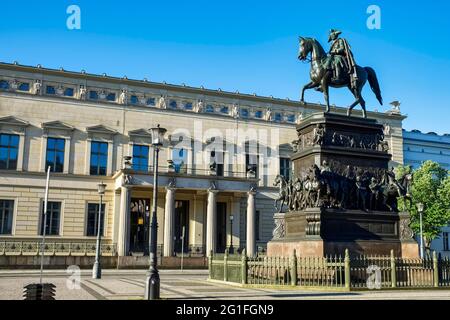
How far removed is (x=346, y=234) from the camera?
20.2 m

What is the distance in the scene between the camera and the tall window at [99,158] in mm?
53375

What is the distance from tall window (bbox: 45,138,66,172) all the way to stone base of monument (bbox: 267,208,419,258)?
1427 inches

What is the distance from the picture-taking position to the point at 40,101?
2045 inches

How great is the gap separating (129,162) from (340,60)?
29.9 metres

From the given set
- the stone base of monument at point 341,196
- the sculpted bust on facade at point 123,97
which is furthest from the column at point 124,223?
the stone base of monument at point 341,196

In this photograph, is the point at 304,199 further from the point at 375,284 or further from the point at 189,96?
the point at 189,96

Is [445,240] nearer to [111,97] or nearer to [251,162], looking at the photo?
[251,162]

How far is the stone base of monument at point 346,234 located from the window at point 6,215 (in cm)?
3610

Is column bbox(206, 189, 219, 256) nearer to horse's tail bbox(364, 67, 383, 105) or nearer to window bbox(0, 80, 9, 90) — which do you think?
window bbox(0, 80, 9, 90)

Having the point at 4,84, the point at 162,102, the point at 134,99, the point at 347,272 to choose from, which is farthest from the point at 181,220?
the point at 347,272

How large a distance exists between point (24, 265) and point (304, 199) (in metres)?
30.1

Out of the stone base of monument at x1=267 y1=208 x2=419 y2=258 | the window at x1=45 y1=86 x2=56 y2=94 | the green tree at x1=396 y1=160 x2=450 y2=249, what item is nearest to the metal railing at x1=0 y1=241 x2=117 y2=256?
Result: the window at x1=45 y1=86 x2=56 y2=94

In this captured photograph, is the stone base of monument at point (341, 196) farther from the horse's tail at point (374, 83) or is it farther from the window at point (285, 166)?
the window at point (285, 166)
